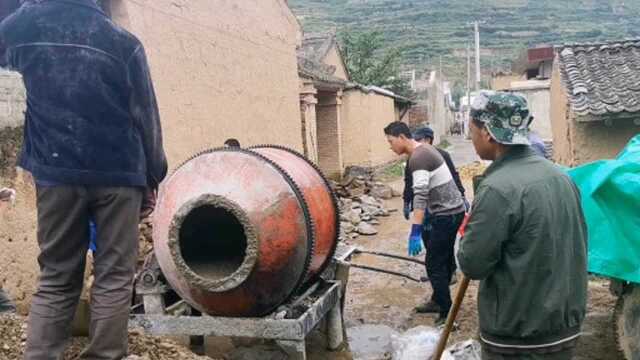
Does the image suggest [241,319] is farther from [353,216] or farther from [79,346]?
[353,216]

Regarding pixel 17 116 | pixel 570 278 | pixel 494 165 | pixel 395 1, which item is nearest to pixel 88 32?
pixel 494 165

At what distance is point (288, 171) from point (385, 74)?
24.1 meters

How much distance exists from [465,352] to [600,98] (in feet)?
20.0

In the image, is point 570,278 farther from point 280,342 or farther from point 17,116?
point 17,116

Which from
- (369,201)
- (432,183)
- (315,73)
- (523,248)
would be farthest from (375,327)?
(315,73)

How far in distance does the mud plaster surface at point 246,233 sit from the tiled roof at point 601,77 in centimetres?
631

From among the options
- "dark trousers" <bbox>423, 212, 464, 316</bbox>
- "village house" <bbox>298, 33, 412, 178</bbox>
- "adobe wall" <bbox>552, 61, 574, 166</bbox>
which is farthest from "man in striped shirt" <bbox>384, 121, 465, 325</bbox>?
"village house" <bbox>298, 33, 412, 178</bbox>

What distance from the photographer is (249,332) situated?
159 inches

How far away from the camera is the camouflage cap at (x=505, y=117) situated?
2.65 meters

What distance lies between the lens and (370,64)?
28047 mm

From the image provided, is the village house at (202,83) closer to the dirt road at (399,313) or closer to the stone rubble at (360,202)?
the stone rubble at (360,202)

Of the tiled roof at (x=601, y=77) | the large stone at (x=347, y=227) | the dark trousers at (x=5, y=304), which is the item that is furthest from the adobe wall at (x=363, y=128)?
the dark trousers at (x=5, y=304)

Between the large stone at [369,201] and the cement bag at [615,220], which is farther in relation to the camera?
the large stone at [369,201]

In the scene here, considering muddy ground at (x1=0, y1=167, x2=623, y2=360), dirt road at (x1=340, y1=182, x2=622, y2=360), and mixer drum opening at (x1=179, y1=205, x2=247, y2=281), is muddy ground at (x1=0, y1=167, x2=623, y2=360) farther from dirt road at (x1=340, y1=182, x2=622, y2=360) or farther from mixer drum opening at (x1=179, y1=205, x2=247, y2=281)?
mixer drum opening at (x1=179, y1=205, x2=247, y2=281)
